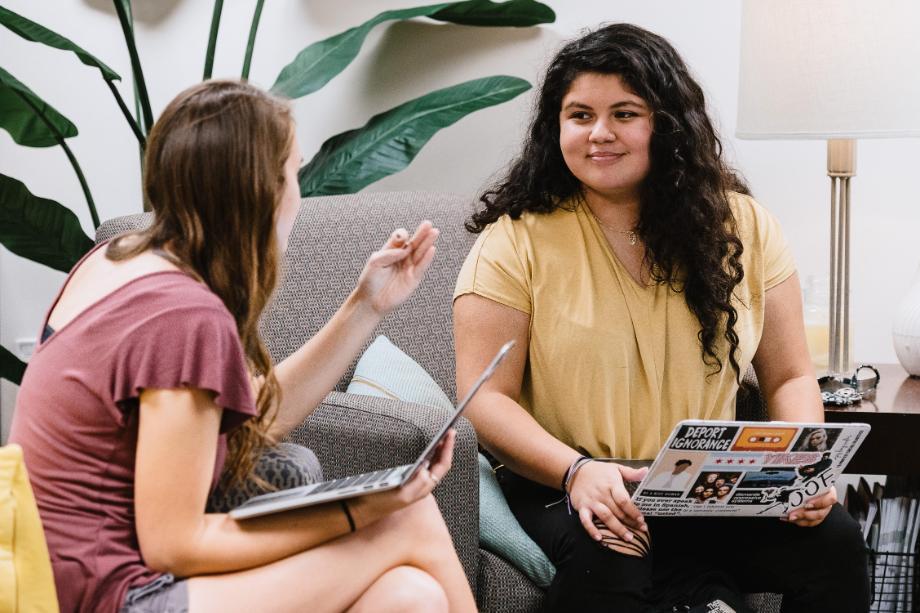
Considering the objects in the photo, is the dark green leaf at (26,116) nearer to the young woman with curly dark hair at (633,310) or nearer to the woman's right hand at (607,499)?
the young woman with curly dark hair at (633,310)

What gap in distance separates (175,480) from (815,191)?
71.9 inches

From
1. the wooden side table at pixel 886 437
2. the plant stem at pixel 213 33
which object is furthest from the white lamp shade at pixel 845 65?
the plant stem at pixel 213 33

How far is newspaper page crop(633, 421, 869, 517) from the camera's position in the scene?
4.95ft

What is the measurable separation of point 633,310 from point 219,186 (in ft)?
2.53

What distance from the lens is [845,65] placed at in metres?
1.99

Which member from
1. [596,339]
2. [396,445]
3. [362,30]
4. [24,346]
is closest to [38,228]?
[24,346]

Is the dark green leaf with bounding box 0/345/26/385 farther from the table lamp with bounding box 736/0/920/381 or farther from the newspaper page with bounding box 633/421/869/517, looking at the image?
the table lamp with bounding box 736/0/920/381

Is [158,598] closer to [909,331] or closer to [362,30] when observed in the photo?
[909,331]

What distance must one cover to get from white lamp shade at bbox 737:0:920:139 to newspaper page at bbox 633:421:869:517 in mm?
646

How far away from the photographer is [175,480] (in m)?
1.17

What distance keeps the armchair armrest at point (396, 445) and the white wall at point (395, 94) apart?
1.16m

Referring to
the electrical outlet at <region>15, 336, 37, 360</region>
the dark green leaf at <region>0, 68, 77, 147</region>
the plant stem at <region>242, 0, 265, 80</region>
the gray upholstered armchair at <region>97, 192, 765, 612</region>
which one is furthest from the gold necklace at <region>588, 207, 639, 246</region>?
the electrical outlet at <region>15, 336, 37, 360</region>

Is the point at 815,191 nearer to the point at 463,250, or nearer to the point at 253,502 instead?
the point at 463,250

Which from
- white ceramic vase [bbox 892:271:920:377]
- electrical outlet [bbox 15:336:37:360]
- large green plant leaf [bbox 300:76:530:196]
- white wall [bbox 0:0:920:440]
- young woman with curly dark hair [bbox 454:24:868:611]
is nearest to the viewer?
young woman with curly dark hair [bbox 454:24:868:611]
